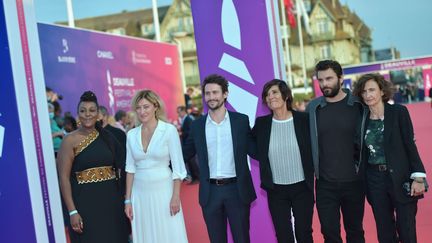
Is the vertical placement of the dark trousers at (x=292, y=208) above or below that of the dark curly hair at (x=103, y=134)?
below

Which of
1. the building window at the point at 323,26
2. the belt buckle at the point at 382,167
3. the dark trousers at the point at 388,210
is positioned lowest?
the dark trousers at the point at 388,210

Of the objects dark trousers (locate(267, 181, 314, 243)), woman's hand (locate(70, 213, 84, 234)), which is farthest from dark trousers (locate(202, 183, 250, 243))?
woman's hand (locate(70, 213, 84, 234))

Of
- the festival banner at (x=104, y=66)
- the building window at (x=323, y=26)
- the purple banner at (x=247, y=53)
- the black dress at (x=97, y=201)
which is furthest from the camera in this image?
the building window at (x=323, y=26)

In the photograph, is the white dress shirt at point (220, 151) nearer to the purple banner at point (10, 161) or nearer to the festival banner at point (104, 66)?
the purple banner at point (10, 161)

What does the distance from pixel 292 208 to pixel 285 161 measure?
37 centimetres

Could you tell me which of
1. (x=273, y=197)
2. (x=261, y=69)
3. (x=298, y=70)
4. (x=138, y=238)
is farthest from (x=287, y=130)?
(x=298, y=70)

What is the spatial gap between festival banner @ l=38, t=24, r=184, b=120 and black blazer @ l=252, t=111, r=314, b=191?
21.4 ft

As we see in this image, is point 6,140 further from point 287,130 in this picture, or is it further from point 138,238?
point 287,130

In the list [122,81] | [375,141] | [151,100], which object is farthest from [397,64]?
[151,100]

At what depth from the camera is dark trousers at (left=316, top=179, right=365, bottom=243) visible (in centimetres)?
399

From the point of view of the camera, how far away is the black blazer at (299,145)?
390 centimetres

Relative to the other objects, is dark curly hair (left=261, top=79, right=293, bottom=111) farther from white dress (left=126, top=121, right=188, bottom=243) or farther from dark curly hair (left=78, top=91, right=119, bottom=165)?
dark curly hair (left=78, top=91, right=119, bottom=165)

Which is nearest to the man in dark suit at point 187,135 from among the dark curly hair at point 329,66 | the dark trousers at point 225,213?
the dark trousers at point 225,213

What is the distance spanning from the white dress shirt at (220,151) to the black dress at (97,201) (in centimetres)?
75
